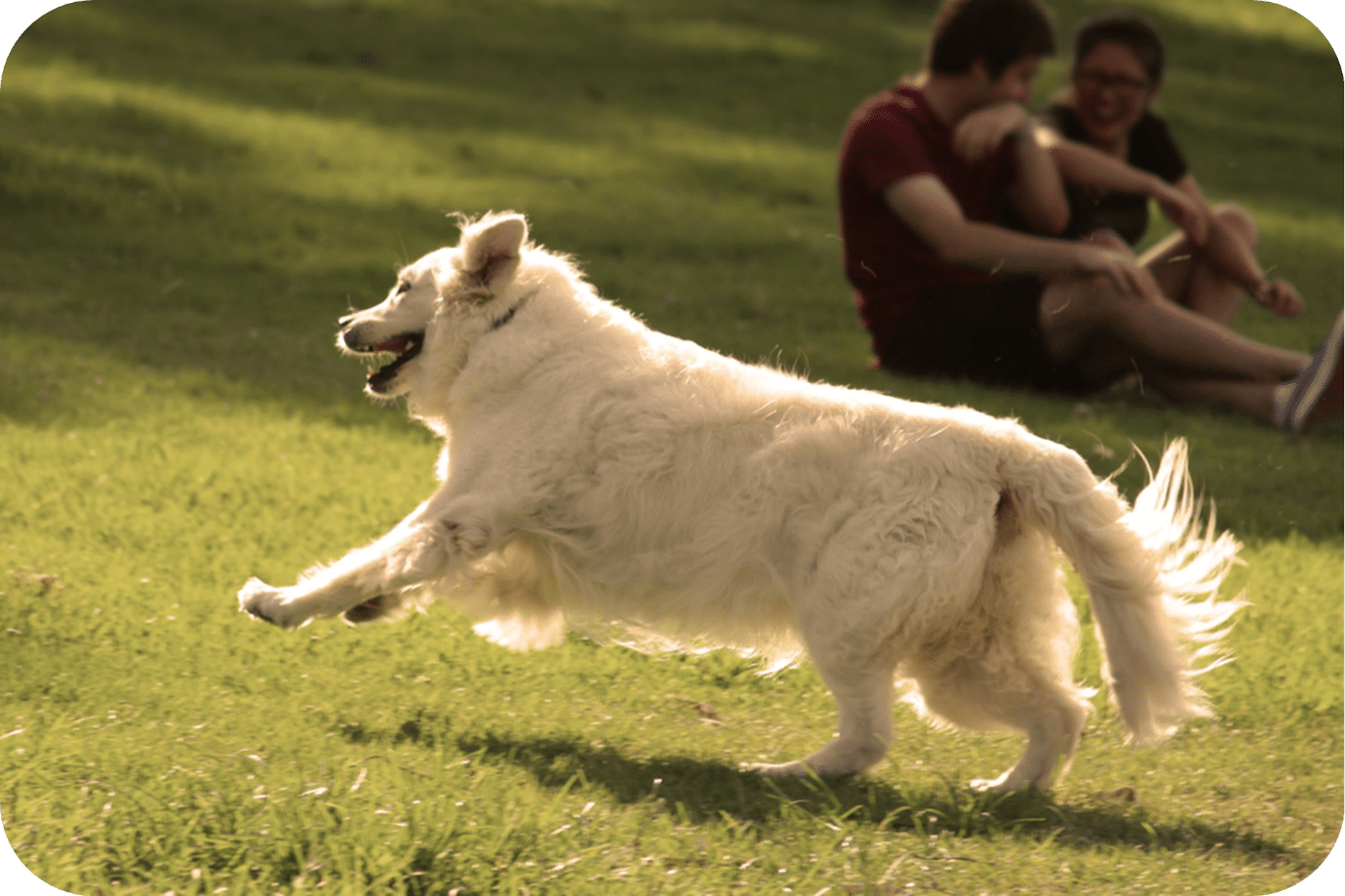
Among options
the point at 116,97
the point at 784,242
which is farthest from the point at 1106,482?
the point at 116,97

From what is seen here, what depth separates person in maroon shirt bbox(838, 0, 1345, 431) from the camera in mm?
8227

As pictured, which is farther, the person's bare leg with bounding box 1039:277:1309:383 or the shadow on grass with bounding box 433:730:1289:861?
the person's bare leg with bounding box 1039:277:1309:383

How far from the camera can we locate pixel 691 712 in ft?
16.6

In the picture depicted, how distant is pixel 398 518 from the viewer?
6512mm

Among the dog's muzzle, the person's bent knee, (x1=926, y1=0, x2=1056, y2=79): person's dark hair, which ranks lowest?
the dog's muzzle

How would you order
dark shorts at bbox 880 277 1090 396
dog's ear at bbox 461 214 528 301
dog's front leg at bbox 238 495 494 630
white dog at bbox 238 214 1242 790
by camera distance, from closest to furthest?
white dog at bbox 238 214 1242 790 → dog's front leg at bbox 238 495 494 630 → dog's ear at bbox 461 214 528 301 → dark shorts at bbox 880 277 1090 396

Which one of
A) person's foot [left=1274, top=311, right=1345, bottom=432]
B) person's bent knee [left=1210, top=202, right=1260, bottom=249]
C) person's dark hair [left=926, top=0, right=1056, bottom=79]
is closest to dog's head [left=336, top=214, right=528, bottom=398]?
person's dark hair [left=926, top=0, right=1056, bottom=79]

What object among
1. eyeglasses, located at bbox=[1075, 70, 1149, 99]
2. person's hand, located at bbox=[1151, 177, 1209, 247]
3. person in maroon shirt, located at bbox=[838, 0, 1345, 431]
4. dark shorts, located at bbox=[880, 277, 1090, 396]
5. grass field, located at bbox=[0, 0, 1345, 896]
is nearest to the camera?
grass field, located at bbox=[0, 0, 1345, 896]

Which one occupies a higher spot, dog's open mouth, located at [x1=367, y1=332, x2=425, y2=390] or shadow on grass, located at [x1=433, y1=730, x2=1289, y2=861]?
dog's open mouth, located at [x1=367, y1=332, x2=425, y2=390]

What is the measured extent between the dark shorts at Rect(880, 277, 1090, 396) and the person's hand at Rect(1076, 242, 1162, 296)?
0.37 meters

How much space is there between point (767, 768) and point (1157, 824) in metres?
1.23

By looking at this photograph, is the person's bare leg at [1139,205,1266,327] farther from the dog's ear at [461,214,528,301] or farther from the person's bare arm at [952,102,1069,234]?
the dog's ear at [461,214,528,301]

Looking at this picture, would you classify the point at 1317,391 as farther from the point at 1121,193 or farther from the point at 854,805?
the point at 854,805

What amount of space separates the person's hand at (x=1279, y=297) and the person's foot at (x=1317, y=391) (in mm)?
309
